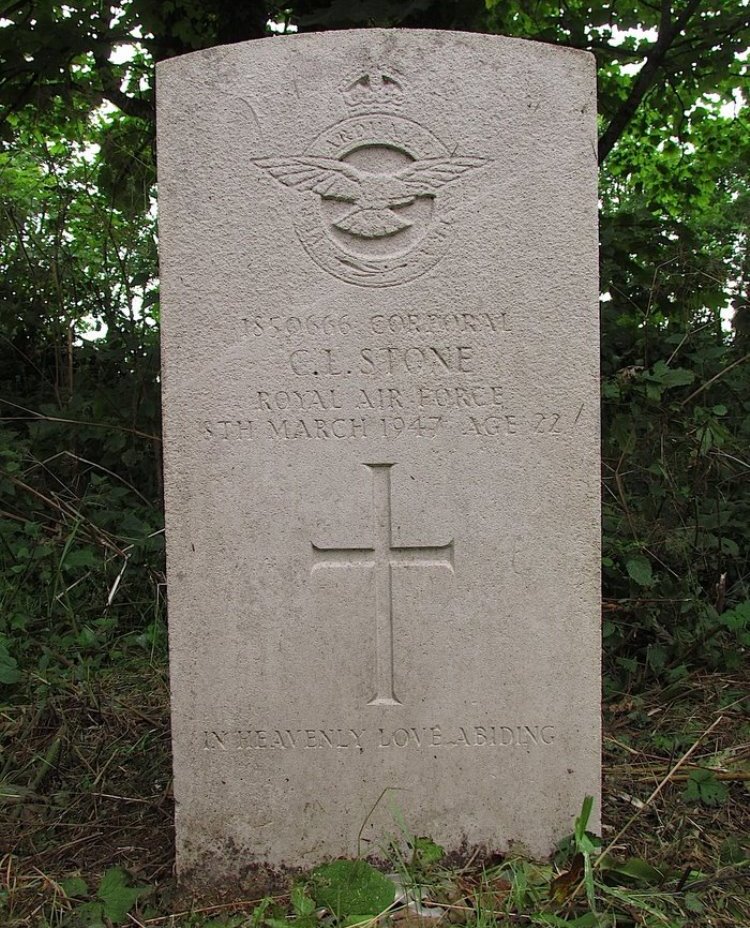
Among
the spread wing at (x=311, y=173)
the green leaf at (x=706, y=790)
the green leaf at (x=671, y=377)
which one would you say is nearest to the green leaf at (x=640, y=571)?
the green leaf at (x=671, y=377)

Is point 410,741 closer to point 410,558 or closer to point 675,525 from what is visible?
point 410,558

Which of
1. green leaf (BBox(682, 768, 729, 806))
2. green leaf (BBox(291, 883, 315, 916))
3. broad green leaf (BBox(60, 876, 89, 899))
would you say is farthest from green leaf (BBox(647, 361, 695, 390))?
broad green leaf (BBox(60, 876, 89, 899))

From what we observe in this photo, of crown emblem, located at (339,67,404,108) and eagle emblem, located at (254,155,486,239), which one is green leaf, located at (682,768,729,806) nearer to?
eagle emblem, located at (254,155,486,239)

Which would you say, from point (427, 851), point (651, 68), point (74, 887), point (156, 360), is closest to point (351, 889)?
point (427, 851)

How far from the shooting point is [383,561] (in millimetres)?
2715

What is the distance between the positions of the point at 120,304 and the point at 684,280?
3.25 m

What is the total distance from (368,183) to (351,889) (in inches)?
75.6

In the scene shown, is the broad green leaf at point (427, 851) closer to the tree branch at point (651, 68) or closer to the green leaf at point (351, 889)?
the green leaf at point (351, 889)

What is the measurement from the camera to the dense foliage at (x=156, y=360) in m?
4.19

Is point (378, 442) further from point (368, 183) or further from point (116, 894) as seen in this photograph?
point (116, 894)

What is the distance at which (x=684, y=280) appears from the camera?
16.4 feet

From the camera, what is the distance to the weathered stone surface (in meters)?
2.59

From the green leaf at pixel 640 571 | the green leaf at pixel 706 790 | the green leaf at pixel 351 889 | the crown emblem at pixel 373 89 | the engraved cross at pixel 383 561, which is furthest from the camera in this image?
the green leaf at pixel 640 571

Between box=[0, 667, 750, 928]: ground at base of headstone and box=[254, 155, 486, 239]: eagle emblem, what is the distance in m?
1.76
